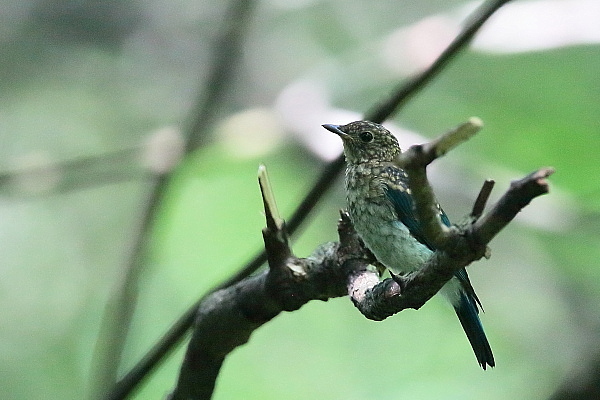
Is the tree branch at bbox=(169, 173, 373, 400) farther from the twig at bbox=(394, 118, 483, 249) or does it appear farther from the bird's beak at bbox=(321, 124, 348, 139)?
the bird's beak at bbox=(321, 124, 348, 139)

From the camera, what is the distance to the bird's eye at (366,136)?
11.8 feet

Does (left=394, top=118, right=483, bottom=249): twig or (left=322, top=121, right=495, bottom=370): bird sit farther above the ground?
(left=394, top=118, right=483, bottom=249): twig

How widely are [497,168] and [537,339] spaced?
6.25 ft

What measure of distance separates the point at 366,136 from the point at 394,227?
757mm

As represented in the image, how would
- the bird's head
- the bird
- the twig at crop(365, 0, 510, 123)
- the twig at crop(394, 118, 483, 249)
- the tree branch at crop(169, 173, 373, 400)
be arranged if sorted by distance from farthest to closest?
the bird's head → the bird → the twig at crop(365, 0, 510, 123) → the tree branch at crop(169, 173, 373, 400) → the twig at crop(394, 118, 483, 249)

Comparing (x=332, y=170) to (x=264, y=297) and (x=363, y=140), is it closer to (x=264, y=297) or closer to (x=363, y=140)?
(x=264, y=297)

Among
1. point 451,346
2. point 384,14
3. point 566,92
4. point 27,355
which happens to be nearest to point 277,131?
point 566,92

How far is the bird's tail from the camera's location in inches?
116

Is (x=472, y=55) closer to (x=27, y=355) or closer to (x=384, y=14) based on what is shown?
(x=384, y=14)

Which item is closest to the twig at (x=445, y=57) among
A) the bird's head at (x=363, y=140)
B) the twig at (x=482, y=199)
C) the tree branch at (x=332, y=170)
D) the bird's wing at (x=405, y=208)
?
the tree branch at (x=332, y=170)

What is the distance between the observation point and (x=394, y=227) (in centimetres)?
295

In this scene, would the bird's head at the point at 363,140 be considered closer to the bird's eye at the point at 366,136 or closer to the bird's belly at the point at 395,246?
the bird's eye at the point at 366,136

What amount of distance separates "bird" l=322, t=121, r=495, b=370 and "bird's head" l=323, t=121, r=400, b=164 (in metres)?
0.01

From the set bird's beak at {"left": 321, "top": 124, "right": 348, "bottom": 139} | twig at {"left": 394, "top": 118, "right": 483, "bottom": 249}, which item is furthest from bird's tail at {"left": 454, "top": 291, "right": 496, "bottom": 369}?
twig at {"left": 394, "top": 118, "right": 483, "bottom": 249}
